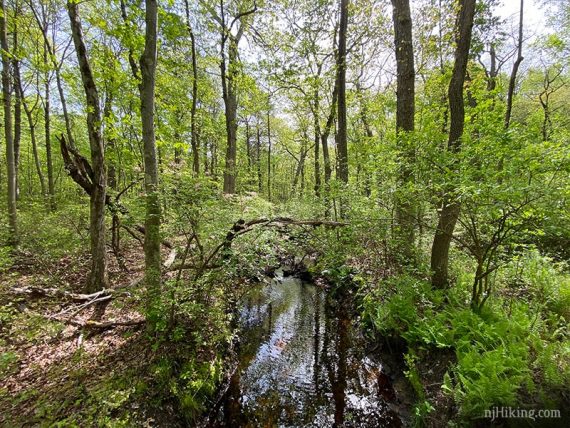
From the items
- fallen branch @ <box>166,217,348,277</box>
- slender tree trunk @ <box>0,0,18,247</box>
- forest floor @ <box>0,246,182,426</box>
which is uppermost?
slender tree trunk @ <box>0,0,18,247</box>

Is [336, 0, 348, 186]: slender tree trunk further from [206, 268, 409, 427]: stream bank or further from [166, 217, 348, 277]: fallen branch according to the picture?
[206, 268, 409, 427]: stream bank

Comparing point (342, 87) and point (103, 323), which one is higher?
point (342, 87)

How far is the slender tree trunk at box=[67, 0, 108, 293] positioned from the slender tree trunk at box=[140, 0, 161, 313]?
1.31 meters

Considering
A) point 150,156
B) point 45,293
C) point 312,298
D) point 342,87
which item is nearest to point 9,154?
point 45,293

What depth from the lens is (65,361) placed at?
12.0 ft

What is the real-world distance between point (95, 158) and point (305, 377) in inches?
231

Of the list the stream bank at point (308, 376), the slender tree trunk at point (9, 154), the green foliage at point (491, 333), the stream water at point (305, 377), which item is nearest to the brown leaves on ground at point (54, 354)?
the stream bank at point (308, 376)

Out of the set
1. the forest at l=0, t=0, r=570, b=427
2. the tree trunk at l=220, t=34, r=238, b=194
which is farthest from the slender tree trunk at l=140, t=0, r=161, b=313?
the tree trunk at l=220, t=34, r=238, b=194

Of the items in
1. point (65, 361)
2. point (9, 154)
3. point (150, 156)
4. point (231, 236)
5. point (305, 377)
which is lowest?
point (305, 377)

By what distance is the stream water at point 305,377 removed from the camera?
3945mm

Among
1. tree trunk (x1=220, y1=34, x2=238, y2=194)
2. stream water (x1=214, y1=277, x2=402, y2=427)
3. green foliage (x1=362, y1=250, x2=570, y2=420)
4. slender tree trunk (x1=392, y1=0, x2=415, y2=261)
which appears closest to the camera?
green foliage (x1=362, y1=250, x2=570, y2=420)

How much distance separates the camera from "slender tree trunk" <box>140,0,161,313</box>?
415 centimetres

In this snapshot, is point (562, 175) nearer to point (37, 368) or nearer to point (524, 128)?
point (524, 128)

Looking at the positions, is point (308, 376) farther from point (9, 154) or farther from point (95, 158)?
point (9, 154)
